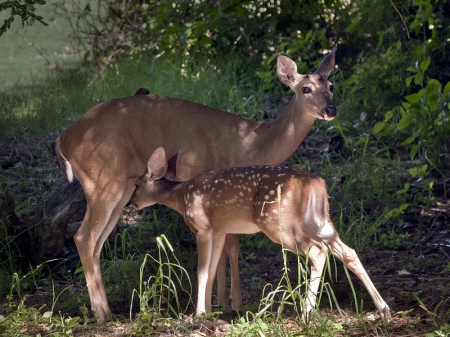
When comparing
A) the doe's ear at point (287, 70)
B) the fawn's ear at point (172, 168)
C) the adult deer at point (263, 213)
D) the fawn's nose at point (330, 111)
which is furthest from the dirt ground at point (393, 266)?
the doe's ear at point (287, 70)

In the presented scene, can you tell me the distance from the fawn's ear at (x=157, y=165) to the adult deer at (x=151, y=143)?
0.86 ft

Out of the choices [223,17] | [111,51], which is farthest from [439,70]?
[111,51]

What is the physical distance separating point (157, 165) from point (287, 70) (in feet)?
4.20

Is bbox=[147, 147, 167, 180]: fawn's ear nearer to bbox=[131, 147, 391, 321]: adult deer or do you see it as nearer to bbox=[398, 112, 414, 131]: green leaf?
bbox=[131, 147, 391, 321]: adult deer

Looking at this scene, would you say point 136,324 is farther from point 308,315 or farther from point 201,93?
point 201,93

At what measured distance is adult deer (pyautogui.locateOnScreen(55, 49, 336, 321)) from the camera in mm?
5434

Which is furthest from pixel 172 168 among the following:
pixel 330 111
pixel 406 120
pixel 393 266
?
pixel 406 120

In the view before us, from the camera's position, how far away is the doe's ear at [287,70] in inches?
234

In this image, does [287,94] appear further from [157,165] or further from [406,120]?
[157,165]

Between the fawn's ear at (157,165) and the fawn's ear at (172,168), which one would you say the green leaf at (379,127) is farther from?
the fawn's ear at (157,165)

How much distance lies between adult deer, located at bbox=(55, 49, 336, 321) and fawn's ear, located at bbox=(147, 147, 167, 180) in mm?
261

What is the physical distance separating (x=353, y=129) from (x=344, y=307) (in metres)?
3.38

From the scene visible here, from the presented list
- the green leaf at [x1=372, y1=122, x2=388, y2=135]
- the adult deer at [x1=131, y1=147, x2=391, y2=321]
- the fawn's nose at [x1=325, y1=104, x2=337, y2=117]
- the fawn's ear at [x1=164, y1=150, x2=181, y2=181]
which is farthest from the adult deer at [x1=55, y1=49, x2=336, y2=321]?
the green leaf at [x1=372, y1=122, x2=388, y2=135]

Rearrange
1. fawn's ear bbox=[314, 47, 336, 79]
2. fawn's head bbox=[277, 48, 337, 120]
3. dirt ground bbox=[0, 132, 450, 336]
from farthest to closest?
fawn's ear bbox=[314, 47, 336, 79], fawn's head bbox=[277, 48, 337, 120], dirt ground bbox=[0, 132, 450, 336]
